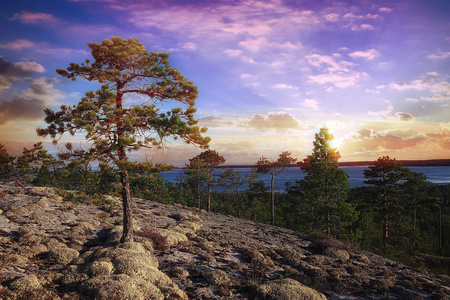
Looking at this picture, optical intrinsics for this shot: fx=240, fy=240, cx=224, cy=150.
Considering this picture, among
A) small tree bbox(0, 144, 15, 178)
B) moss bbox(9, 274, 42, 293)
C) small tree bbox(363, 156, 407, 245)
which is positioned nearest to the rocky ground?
moss bbox(9, 274, 42, 293)

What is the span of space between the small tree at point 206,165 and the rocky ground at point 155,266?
16.9 metres

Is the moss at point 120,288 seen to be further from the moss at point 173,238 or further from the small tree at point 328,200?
the small tree at point 328,200

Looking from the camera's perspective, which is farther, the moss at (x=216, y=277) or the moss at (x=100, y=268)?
the moss at (x=216, y=277)

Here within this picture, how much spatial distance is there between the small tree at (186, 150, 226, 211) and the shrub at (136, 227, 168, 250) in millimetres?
21093

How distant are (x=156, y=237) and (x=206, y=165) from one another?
24956mm

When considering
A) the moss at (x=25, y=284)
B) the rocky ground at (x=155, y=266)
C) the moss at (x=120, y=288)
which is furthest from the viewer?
the rocky ground at (x=155, y=266)

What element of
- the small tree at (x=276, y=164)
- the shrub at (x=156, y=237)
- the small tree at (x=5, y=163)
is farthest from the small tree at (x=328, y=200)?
the small tree at (x=5, y=163)

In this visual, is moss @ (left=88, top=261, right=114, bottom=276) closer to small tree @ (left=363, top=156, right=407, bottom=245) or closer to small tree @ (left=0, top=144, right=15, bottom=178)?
small tree @ (left=0, top=144, right=15, bottom=178)

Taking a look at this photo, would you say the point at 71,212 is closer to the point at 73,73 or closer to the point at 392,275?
the point at 73,73

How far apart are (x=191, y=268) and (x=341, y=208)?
2363cm

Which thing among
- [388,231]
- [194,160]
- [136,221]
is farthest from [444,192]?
[136,221]

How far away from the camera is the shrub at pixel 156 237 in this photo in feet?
46.8

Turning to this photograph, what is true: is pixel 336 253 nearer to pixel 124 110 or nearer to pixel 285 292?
pixel 285 292

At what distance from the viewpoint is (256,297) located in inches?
377
